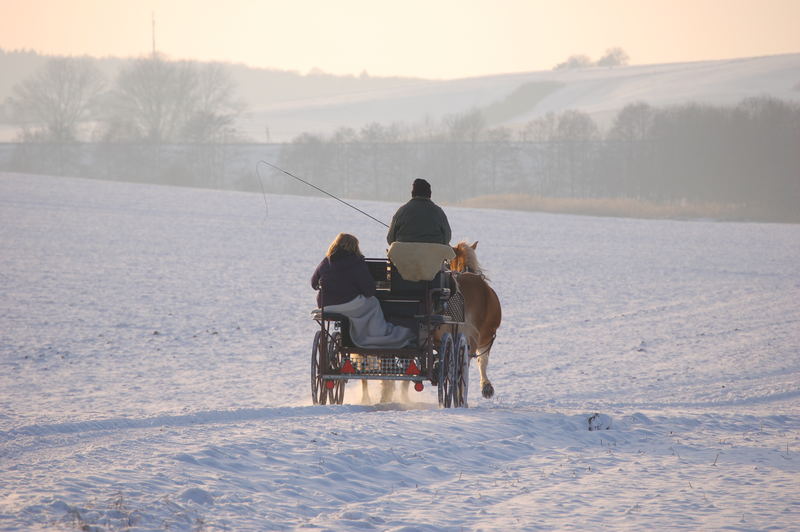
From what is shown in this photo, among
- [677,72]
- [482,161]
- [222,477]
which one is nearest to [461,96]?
[677,72]

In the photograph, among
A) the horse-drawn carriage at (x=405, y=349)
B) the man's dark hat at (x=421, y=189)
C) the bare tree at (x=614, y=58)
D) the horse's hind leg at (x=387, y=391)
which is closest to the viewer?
the horse-drawn carriage at (x=405, y=349)

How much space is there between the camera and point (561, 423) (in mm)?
9156

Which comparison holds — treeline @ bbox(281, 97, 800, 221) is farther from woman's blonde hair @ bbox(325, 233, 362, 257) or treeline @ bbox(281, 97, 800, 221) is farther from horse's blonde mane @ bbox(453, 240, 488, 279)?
woman's blonde hair @ bbox(325, 233, 362, 257)

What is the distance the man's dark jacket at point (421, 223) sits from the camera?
10.1 m

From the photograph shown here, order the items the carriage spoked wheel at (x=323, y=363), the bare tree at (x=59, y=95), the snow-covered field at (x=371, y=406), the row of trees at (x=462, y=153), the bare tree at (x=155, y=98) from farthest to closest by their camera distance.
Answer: the bare tree at (x=59, y=95) < the bare tree at (x=155, y=98) < the row of trees at (x=462, y=153) < the carriage spoked wheel at (x=323, y=363) < the snow-covered field at (x=371, y=406)

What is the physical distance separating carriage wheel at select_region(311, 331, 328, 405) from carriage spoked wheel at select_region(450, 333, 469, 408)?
51.4 inches

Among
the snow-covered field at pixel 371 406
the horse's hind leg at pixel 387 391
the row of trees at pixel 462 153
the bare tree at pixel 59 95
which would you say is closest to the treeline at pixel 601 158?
the row of trees at pixel 462 153

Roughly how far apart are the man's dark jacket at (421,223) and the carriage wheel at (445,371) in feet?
3.29

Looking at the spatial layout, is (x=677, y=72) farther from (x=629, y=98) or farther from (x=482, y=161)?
(x=482, y=161)

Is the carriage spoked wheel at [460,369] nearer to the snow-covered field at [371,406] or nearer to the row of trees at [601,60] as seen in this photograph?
the snow-covered field at [371,406]

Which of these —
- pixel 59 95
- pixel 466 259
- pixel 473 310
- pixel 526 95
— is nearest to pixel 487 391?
pixel 473 310

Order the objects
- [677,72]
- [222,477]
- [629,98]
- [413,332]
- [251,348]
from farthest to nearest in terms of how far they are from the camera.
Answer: [677,72]
[629,98]
[251,348]
[413,332]
[222,477]

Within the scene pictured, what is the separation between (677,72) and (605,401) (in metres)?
134

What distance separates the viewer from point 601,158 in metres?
78.4
